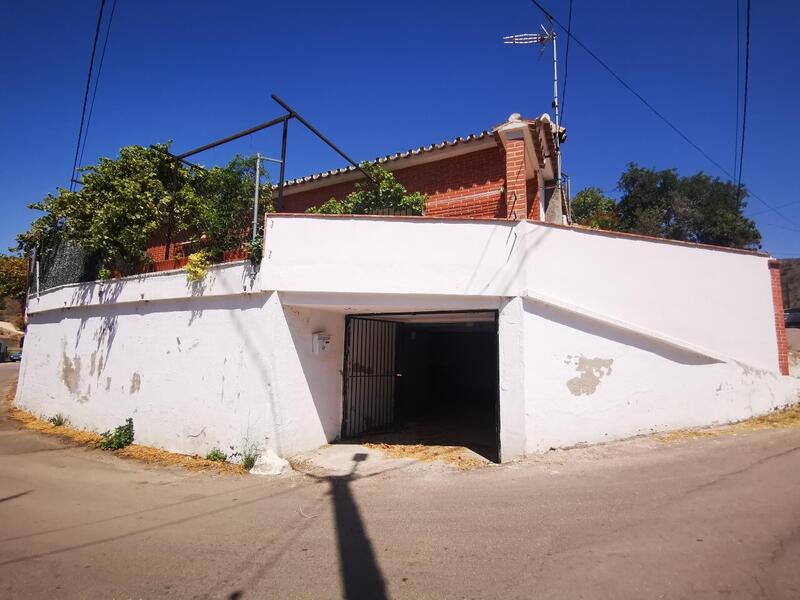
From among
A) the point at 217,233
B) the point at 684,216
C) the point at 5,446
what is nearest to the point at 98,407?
the point at 5,446

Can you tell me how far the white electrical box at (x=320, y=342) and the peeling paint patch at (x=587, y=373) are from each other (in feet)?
12.9

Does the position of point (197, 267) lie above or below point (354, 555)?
above

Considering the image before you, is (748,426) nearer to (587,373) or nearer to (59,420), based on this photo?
(587,373)

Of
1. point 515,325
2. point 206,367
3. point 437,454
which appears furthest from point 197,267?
point 515,325

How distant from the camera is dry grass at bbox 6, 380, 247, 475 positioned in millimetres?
6570

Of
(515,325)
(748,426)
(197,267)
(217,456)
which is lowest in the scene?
(217,456)

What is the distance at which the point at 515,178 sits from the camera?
8.30 meters

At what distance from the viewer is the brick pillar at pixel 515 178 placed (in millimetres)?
8273

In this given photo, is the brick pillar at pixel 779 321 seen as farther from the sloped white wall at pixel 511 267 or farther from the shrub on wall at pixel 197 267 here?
the shrub on wall at pixel 197 267

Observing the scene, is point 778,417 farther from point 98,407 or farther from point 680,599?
point 98,407

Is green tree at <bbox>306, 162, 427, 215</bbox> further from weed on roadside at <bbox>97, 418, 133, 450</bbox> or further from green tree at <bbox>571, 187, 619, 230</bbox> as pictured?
green tree at <bbox>571, 187, 619, 230</bbox>

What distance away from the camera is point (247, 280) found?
689cm

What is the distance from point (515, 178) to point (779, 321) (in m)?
5.19

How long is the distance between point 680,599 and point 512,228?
189 inches
